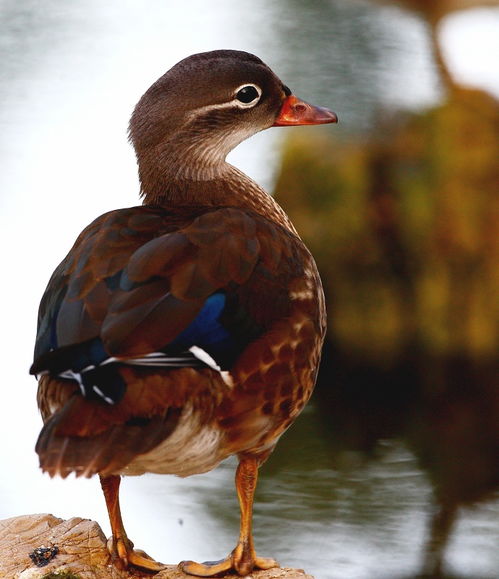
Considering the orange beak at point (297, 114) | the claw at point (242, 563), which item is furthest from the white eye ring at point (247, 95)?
the claw at point (242, 563)

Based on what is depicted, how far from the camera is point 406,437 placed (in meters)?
5.33

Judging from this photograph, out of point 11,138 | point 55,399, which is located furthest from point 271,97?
point 11,138

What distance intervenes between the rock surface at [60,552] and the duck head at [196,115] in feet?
2.90

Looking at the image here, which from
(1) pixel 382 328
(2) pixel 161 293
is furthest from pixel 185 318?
(1) pixel 382 328

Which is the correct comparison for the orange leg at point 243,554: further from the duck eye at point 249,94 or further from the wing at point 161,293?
the duck eye at point 249,94

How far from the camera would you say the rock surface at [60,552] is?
2.50 meters

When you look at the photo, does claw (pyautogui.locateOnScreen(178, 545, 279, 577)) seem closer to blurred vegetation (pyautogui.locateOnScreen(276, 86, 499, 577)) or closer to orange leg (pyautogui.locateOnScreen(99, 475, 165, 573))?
orange leg (pyautogui.locateOnScreen(99, 475, 165, 573))

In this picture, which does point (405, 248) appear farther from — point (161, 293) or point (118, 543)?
point (161, 293)

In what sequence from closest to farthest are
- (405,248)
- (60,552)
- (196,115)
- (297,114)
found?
(60,552), (196,115), (297,114), (405,248)

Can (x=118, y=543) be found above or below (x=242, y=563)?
above

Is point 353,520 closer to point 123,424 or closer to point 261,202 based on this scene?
point 261,202

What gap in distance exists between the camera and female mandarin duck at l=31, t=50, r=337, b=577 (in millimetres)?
2178

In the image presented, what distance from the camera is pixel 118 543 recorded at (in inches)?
103

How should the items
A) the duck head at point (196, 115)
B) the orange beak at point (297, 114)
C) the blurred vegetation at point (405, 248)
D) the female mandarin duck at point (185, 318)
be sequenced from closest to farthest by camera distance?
the female mandarin duck at point (185, 318)
the duck head at point (196, 115)
the orange beak at point (297, 114)
the blurred vegetation at point (405, 248)
